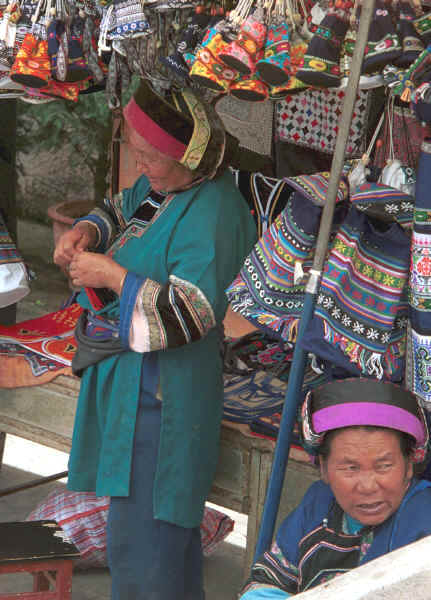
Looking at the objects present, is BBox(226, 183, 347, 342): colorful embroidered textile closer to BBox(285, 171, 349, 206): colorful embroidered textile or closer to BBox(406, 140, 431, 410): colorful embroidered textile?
BBox(285, 171, 349, 206): colorful embroidered textile

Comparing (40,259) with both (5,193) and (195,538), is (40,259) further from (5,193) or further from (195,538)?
(195,538)

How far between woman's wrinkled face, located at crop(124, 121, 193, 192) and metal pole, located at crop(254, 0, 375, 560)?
697 mm

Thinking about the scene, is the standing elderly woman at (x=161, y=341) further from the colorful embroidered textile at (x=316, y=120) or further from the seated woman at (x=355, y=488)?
the colorful embroidered textile at (x=316, y=120)

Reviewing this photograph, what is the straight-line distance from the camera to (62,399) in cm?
362

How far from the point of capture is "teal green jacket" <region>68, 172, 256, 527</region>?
2717 millimetres

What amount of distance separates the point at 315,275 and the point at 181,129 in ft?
2.44

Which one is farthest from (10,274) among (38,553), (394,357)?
(394,357)

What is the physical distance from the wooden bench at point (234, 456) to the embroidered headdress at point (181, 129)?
Answer: 0.99m

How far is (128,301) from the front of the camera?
2.62m

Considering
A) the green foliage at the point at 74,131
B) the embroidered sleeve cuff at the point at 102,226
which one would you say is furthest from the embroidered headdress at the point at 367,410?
the green foliage at the point at 74,131

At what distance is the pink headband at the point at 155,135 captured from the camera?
8.74 ft

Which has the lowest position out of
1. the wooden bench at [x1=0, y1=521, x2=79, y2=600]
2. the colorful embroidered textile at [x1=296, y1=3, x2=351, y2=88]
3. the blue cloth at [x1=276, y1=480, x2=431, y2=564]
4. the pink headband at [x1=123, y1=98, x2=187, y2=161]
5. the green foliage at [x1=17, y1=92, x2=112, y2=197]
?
the green foliage at [x1=17, y1=92, x2=112, y2=197]

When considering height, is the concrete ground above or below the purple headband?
below

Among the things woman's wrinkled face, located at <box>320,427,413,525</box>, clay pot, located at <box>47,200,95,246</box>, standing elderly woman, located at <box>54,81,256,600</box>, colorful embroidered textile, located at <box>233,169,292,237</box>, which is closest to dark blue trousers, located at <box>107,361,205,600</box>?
standing elderly woman, located at <box>54,81,256,600</box>
